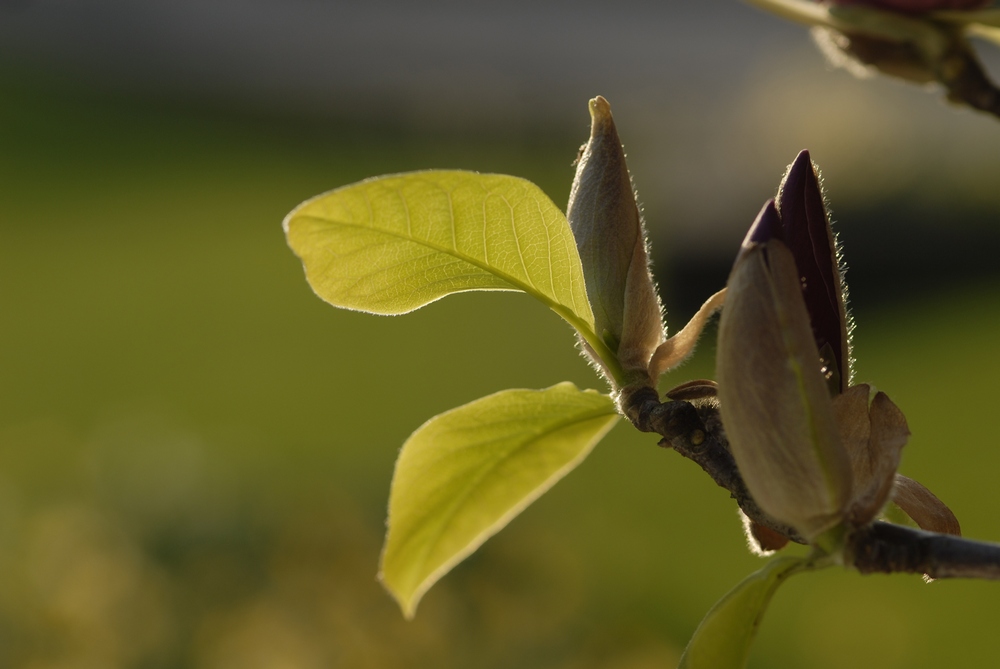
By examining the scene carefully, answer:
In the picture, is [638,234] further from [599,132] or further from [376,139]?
[376,139]

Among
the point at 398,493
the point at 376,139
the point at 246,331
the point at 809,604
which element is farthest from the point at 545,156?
the point at 398,493

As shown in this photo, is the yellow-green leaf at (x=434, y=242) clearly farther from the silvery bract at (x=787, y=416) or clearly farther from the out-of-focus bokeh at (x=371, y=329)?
the out-of-focus bokeh at (x=371, y=329)

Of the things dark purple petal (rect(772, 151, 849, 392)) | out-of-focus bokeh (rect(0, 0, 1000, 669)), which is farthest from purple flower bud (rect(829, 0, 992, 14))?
out-of-focus bokeh (rect(0, 0, 1000, 669))

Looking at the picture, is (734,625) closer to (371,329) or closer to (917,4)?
(917,4)

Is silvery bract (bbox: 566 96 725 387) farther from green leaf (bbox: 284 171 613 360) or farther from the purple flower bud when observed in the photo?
the purple flower bud

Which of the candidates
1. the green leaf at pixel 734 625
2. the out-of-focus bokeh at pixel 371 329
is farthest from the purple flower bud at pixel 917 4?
the out-of-focus bokeh at pixel 371 329

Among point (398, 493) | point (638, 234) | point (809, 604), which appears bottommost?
point (809, 604)

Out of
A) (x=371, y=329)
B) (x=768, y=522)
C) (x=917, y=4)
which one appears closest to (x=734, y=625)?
(x=768, y=522)
